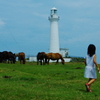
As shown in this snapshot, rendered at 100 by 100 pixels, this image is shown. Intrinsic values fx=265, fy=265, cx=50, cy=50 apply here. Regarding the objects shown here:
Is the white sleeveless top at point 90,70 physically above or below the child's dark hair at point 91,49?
below

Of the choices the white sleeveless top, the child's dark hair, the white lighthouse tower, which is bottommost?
the white sleeveless top

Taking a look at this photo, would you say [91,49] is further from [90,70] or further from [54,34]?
[54,34]

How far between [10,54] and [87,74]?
24.5 meters

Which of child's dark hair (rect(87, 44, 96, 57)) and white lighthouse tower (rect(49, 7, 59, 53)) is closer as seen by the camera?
child's dark hair (rect(87, 44, 96, 57))

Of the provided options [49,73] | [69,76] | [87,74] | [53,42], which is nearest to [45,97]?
[87,74]

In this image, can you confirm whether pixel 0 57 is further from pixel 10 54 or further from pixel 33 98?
pixel 33 98

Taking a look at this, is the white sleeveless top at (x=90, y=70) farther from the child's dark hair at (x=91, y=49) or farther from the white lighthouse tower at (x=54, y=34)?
the white lighthouse tower at (x=54, y=34)

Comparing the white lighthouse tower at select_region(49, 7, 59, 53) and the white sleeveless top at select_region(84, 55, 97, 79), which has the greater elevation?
the white lighthouse tower at select_region(49, 7, 59, 53)

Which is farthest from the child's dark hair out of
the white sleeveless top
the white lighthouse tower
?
the white lighthouse tower

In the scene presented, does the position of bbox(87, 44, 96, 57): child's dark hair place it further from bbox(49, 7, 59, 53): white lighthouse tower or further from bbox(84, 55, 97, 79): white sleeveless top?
bbox(49, 7, 59, 53): white lighthouse tower

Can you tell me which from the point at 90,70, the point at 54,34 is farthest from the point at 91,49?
the point at 54,34

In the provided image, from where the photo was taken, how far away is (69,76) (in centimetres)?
1712

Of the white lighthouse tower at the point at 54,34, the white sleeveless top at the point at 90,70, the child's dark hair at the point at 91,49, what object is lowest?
the white sleeveless top at the point at 90,70

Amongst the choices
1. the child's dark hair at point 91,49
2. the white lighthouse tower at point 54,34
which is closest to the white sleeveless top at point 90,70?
the child's dark hair at point 91,49
